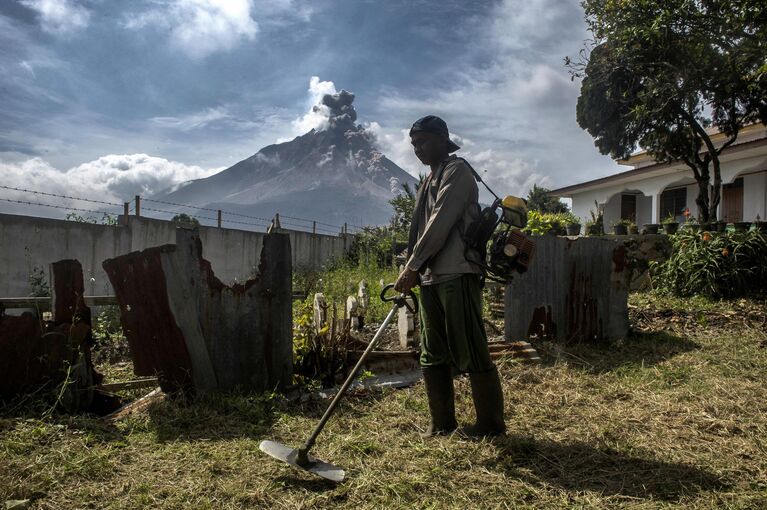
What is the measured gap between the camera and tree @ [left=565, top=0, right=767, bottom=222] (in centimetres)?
942

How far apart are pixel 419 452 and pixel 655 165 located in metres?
18.1

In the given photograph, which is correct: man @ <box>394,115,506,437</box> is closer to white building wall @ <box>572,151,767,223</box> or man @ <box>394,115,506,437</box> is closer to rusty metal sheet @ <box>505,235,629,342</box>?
rusty metal sheet @ <box>505,235,629,342</box>

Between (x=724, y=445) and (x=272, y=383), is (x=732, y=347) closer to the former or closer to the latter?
(x=724, y=445)

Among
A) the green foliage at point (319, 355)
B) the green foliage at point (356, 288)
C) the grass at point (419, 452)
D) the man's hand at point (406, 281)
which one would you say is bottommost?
the grass at point (419, 452)

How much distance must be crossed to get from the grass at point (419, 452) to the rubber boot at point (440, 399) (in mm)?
178

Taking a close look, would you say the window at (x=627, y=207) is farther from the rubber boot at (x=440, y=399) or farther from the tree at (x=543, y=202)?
the rubber boot at (x=440, y=399)

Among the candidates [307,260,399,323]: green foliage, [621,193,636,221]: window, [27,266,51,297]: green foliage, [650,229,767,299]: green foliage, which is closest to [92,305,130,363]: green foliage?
[27,266,51,297]: green foliage

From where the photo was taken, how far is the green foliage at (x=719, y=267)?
8.20m

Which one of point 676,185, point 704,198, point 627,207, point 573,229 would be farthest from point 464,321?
point 627,207

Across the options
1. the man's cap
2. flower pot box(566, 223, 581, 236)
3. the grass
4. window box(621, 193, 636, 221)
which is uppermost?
window box(621, 193, 636, 221)

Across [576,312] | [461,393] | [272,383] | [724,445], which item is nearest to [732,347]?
[576,312]

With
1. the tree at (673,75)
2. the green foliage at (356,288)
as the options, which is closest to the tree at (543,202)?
the tree at (673,75)

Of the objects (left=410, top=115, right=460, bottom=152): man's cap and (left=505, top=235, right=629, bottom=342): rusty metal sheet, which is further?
(left=505, top=235, right=629, bottom=342): rusty metal sheet

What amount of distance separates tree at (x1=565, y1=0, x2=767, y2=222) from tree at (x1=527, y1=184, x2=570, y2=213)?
13.1 m
